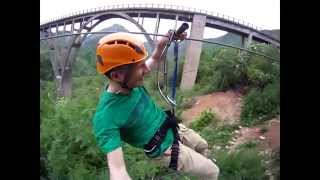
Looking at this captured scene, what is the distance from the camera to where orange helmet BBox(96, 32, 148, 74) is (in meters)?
2.43

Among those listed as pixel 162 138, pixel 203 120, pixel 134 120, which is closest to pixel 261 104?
pixel 203 120

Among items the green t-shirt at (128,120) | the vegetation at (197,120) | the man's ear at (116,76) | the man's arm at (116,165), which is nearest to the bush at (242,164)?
the vegetation at (197,120)

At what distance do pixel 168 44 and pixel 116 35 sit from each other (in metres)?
0.25

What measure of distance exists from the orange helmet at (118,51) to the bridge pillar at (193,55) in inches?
12.1

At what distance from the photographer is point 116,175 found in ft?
8.17

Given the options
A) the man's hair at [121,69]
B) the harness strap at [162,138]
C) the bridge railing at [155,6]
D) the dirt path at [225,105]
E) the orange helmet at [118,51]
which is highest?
the bridge railing at [155,6]

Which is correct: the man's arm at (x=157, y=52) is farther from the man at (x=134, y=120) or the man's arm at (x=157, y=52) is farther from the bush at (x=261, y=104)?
the bush at (x=261, y=104)

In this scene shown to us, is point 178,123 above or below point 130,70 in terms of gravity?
below

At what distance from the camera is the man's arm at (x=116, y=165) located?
2.49 metres

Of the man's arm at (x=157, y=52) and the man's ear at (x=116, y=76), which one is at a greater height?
the man's arm at (x=157, y=52)

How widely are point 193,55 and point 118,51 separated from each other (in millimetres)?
466

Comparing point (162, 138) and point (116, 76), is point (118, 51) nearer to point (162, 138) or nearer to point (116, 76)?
point (116, 76)
